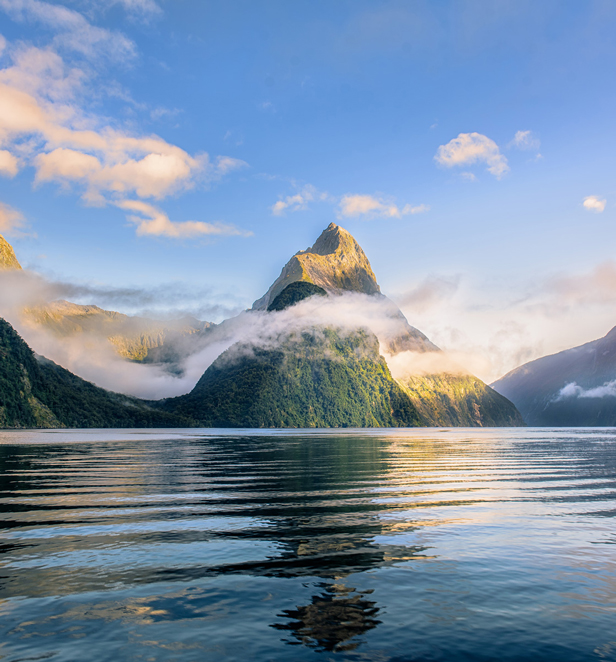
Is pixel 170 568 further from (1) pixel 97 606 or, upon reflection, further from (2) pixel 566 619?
(2) pixel 566 619

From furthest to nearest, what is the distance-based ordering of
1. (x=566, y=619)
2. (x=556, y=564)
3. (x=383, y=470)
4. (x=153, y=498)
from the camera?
1. (x=383, y=470)
2. (x=153, y=498)
3. (x=556, y=564)
4. (x=566, y=619)

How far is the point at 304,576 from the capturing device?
1551cm

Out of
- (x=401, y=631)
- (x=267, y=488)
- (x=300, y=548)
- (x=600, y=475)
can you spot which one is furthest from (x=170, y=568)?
(x=600, y=475)

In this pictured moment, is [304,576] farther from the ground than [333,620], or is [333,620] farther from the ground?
[333,620]

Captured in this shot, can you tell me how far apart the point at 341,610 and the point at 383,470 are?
130ft

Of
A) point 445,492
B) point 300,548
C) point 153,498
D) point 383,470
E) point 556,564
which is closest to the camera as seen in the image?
point 556,564

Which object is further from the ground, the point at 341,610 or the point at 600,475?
the point at 341,610

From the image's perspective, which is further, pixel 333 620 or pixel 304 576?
pixel 304 576

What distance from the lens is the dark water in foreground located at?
10984 mm

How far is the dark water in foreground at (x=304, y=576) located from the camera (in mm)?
10984

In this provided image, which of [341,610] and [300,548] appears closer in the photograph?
[341,610]

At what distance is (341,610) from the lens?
12.8 m

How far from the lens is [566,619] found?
1265 cm

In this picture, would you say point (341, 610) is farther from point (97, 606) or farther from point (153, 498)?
point (153, 498)
